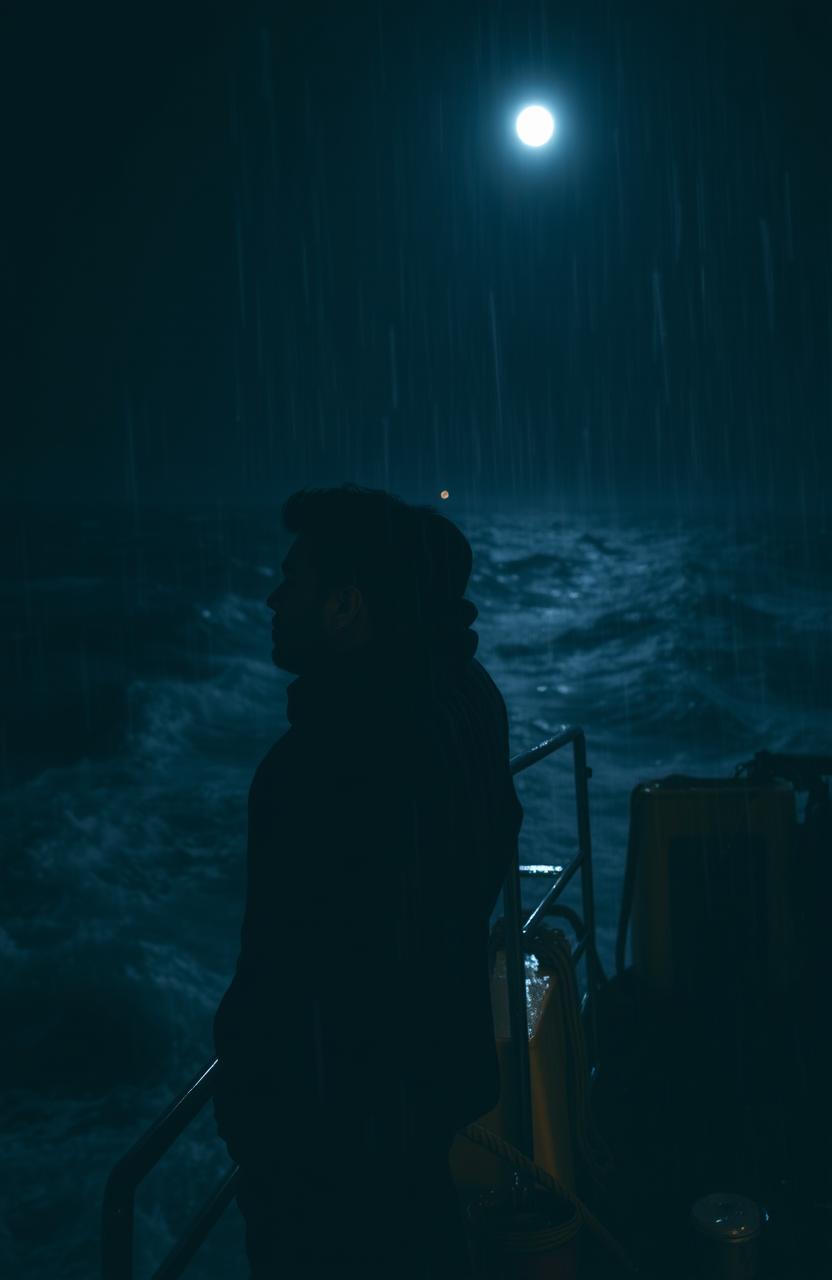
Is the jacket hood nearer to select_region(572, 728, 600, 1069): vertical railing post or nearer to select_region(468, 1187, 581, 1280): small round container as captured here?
select_region(468, 1187, 581, 1280): small round container

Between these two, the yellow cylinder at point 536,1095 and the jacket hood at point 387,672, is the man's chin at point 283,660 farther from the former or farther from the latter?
the yellow cylinder at point 536,1095

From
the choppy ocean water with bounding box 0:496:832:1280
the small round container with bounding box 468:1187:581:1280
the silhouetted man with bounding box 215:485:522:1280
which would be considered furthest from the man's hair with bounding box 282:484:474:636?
the choppy ocean water with bounding box 0:496:832:1280

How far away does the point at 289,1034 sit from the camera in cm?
115

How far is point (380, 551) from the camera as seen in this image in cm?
129

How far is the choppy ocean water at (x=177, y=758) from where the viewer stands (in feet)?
25.9

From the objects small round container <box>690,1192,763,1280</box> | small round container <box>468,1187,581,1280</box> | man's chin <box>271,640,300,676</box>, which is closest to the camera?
man's chin <box>271,640,300,676</box>

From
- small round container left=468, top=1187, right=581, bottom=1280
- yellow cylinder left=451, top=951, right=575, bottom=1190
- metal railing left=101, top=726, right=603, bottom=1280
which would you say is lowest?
small round container left=468, top=1187, right=581, bottom=1280

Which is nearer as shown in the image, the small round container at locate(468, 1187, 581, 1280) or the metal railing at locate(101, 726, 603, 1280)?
the metal railing at locate(101, 726, 603, 1280)

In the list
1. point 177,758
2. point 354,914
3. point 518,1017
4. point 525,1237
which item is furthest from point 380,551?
point 177,758

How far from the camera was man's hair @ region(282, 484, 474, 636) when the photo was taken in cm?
127

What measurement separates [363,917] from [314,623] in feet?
1.27

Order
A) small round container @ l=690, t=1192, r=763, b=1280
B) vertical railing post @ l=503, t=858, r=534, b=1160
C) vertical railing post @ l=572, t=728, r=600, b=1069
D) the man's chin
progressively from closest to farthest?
the man's chin, vertical railing post @ l=503, t=858, r=534, b=1160, small round container @ l=690, t=1192, r=763, b=1280, vertical railing post @ l=572, t=728, r=600, b=1069

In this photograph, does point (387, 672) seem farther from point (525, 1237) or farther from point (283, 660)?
point (525, 1237)

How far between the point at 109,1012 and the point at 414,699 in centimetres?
955
